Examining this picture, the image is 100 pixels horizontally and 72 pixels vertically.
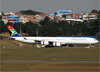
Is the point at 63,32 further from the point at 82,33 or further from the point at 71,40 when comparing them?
the point at 71,40

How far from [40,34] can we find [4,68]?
97.9 meters

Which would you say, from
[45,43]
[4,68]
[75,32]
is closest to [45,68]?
[4,68]

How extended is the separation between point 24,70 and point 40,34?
328 feet

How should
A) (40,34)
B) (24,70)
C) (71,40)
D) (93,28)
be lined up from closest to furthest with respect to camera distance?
(24,70), (71,40), (40,34), (93,28)

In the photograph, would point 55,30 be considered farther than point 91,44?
Yes

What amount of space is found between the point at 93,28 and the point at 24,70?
114m

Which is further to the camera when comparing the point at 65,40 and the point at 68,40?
the point at 65,40

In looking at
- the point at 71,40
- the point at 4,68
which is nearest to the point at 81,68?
the point at 4,68

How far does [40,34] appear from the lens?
454 ft

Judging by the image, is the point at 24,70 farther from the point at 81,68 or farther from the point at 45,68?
the point at 81,68

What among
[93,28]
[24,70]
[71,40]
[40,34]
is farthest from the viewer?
[93,28]

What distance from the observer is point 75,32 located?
14862 centimetres

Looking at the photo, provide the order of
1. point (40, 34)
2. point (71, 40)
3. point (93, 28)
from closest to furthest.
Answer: point (71, 40)
point (40, 34)
point (93, 28)

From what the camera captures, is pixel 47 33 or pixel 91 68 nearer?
pixel 91 68
